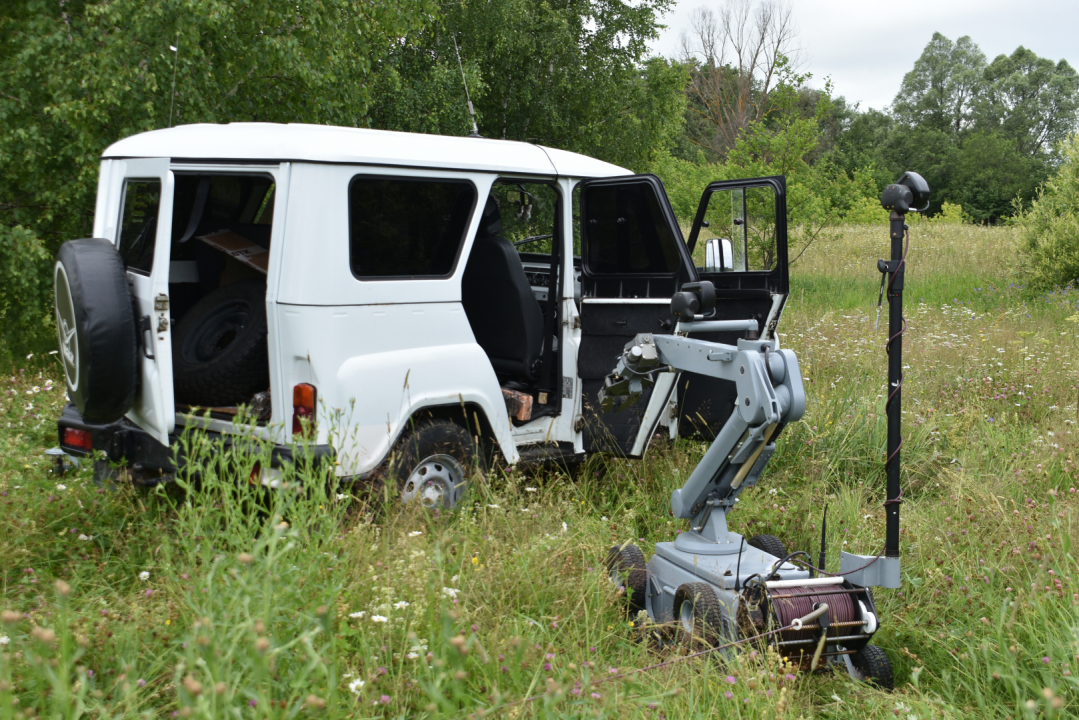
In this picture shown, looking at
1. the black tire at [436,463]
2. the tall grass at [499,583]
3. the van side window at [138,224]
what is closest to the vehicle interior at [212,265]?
the van side window at [138,224]

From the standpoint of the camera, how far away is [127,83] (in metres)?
7.24

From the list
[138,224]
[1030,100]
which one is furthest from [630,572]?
[1030,100]

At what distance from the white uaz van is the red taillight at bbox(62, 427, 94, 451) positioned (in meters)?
0.01

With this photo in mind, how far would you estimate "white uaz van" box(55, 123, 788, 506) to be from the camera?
395cm

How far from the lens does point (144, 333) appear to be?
13.3 feet

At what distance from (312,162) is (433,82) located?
11.6 meters

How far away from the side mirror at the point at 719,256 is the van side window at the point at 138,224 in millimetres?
3459

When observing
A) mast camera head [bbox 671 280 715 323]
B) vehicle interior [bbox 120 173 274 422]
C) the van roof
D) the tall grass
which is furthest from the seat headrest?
mast camera head [bbox 671 280 715 323]

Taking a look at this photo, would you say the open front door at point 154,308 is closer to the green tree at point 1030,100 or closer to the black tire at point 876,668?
the black tire at point 876,668

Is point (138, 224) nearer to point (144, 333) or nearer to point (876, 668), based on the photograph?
point (144, 333)

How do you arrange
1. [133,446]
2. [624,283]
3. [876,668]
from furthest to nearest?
[624,283]
[133,446]
[876,668]

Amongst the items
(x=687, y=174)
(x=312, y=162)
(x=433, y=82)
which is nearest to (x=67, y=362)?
(x=312, y=162)

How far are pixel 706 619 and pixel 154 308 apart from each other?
2.81 metres

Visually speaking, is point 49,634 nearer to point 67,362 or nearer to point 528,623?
point 528,623
